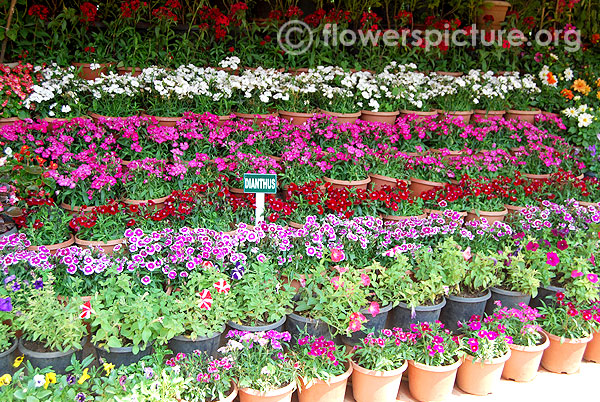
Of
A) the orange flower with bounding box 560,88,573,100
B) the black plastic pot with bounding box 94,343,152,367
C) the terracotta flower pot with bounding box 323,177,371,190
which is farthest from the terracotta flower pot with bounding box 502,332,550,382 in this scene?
the orange flower with bounding box 560,88,573,100

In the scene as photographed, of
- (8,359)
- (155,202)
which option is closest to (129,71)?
(155,202)

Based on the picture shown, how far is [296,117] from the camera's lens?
4.29 m

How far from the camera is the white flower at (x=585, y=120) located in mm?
5016

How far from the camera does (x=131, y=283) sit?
272 centimetres

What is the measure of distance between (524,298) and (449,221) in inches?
24.9

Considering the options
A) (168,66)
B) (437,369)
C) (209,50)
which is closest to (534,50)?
(209,50)

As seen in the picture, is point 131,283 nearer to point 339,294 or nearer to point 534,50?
point 339,294

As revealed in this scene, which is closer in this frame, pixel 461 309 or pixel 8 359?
pixel 8 359

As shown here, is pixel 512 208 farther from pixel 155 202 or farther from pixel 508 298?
pixel 155 202

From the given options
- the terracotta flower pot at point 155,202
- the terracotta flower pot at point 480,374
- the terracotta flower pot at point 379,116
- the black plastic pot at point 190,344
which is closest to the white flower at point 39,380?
the black plastic pot at point 190,344

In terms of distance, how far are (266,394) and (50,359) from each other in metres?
0.99

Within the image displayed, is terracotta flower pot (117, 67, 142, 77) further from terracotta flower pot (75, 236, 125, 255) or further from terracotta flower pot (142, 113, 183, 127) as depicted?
terracotta flower pot (75, 236, 125, 255)

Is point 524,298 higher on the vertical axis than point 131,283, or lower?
lower

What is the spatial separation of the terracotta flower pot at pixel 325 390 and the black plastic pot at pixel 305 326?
0.77 ft
